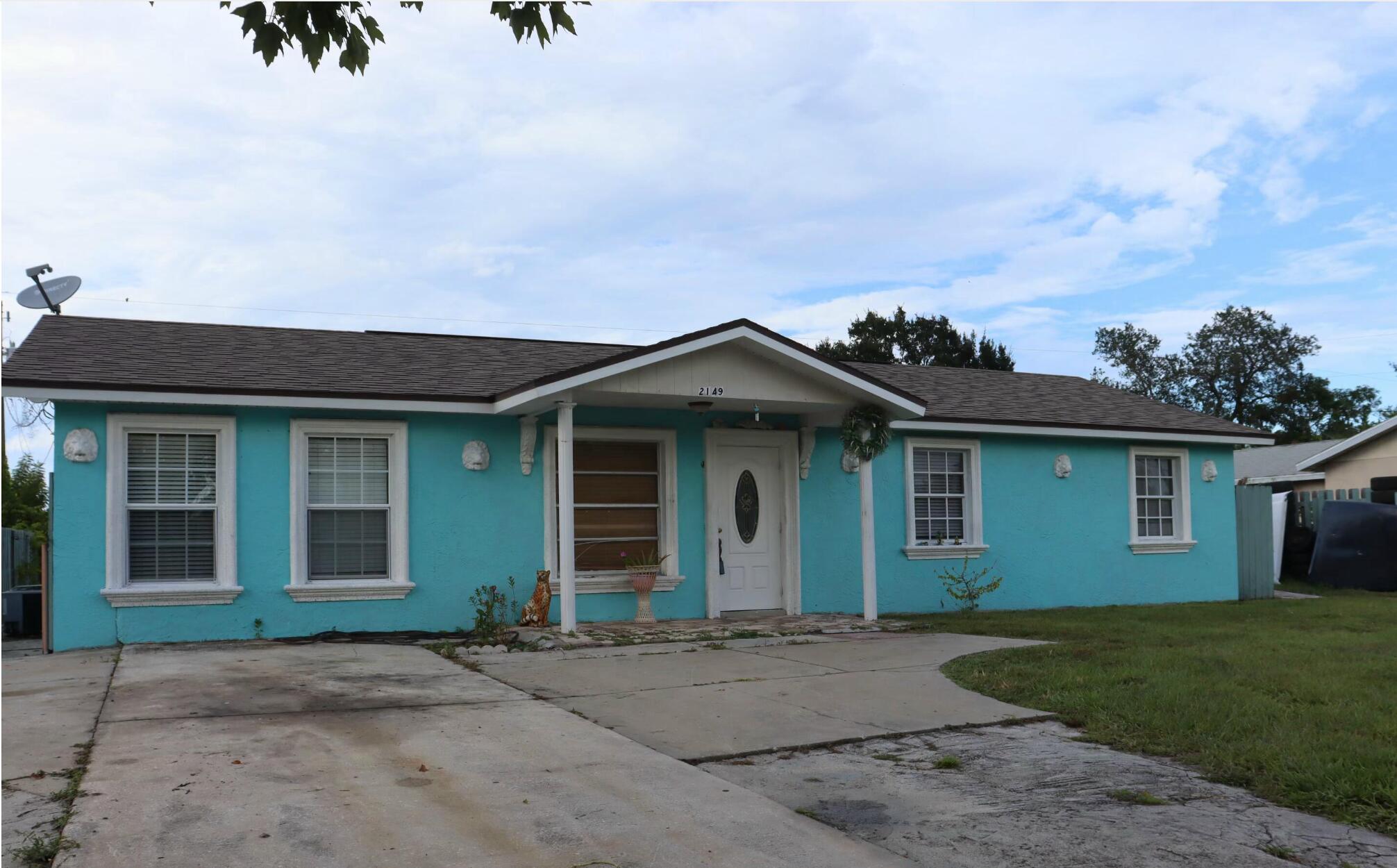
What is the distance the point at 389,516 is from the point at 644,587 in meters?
2.80

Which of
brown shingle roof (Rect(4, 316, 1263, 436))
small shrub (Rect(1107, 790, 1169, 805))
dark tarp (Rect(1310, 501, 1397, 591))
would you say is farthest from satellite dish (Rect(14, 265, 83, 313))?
dark tarp (Rect(1310, 501, 1397, 591))

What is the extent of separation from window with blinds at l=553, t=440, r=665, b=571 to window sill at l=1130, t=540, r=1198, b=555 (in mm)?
7221

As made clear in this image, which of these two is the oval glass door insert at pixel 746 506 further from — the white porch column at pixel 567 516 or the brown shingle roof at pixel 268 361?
the white porch column at pixel 567 516

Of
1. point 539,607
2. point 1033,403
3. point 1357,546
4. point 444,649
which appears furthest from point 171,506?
point 1357,546

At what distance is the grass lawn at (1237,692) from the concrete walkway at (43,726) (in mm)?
5418

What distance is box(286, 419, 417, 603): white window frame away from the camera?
11055mm

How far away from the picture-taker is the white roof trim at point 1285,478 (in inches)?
1169

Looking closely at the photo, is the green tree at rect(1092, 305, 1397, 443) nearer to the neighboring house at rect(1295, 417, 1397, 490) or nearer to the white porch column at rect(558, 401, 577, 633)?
the neighboring house at rect(1295, 417, 1397, 490)

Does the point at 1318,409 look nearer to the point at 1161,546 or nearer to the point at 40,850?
the point at 1161,546

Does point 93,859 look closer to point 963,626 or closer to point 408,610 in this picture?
point 408,610

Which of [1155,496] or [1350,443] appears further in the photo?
[1350,443]

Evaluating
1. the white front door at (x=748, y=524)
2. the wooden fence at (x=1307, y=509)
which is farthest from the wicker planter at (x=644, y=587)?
the wooden fence at (x=1307, y=509)

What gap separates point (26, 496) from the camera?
23297mm

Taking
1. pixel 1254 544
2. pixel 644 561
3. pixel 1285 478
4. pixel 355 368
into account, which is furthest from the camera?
pixel 1285 478
